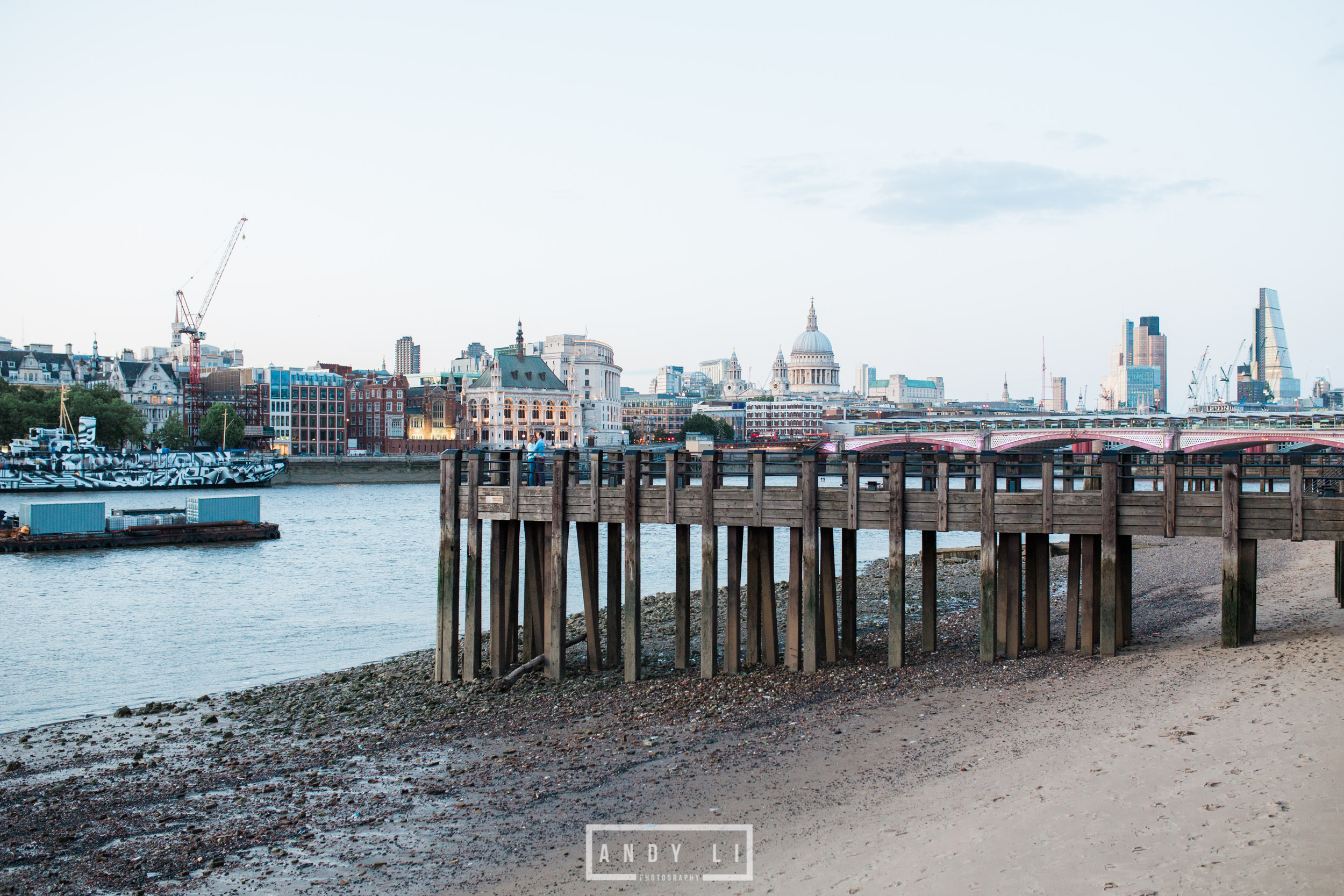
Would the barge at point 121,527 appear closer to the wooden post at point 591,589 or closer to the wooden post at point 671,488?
the wooden post at point 591,589

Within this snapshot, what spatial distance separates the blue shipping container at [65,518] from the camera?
5469 centimetres

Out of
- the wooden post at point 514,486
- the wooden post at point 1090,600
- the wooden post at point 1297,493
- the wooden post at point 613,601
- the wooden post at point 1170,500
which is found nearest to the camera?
the wooden post at point 1297,493

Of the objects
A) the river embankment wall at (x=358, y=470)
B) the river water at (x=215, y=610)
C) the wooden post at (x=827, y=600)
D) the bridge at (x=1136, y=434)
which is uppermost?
the bridge at (x=1136, y=434)

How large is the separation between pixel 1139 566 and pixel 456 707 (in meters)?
26.7

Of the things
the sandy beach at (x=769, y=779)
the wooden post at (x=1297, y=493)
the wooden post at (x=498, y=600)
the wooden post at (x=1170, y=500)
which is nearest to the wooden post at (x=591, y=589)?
the sandy beach at (x=769, y=779)

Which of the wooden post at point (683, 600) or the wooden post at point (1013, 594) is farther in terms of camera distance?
the wooden post at point (683, 600)

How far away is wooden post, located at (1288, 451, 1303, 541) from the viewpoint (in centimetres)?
1591

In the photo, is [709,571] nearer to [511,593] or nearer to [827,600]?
[827,600]

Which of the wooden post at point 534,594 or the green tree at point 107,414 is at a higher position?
the green tree at point 107,414

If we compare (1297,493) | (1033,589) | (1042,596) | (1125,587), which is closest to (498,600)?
(1033,589)

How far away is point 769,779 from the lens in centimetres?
1359

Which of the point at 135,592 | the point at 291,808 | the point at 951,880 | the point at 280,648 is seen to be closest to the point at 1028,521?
the point at 951,880

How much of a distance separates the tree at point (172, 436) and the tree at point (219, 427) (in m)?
2.62

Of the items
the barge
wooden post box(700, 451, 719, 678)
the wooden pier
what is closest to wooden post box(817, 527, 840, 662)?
the wooden pier
